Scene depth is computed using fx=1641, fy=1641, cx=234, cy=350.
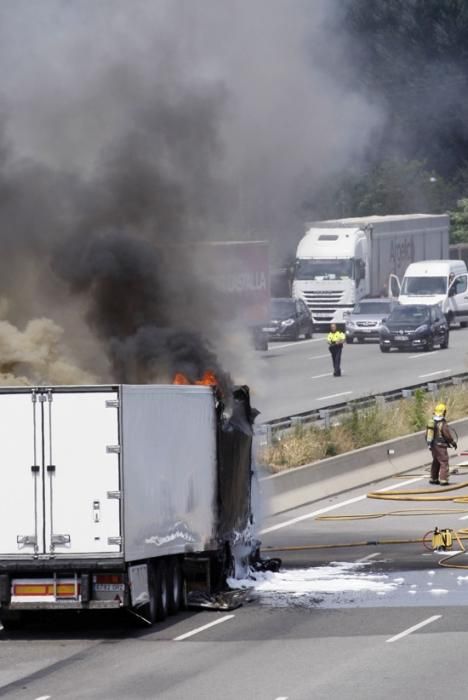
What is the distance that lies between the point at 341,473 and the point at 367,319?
1108 inches

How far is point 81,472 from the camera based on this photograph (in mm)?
15898

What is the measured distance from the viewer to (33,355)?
22.5 metres

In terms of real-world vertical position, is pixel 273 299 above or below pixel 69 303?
above

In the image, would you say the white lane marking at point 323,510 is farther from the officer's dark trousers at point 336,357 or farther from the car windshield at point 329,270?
the car windshield at point 329,270

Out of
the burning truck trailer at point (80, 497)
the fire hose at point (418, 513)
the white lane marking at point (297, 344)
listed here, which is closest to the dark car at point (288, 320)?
the white lane marking at point (297, 344)

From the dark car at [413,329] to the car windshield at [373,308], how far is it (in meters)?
2.29

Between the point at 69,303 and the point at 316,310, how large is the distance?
36.6m

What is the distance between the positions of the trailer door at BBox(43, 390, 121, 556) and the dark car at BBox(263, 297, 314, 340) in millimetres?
39569

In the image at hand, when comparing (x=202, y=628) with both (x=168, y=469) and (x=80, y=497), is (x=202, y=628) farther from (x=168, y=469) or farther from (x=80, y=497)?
(x=80, y=497)

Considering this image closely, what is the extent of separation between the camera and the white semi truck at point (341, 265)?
2331 inches

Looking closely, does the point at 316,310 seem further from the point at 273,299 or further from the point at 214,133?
the point at 214,133

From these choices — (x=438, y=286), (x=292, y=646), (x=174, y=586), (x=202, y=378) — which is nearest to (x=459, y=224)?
(x=438, y=286)

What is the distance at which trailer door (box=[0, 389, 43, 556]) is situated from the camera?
1595 cm

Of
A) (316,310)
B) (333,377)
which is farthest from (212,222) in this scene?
(316,310)
